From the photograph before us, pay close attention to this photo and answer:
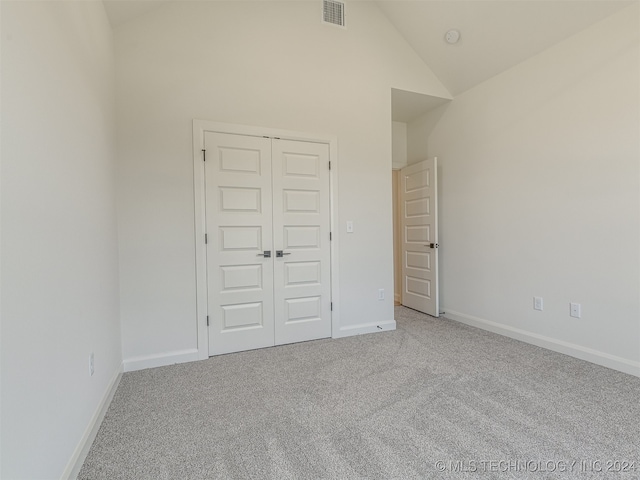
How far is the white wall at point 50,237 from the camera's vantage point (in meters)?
0.96

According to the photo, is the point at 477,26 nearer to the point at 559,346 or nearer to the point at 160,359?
the point at 559,346

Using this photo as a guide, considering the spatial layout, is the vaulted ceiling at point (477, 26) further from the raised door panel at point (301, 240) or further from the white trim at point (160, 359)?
the white trim at point (160, 359)

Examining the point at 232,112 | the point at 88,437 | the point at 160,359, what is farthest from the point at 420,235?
the point at 88,437

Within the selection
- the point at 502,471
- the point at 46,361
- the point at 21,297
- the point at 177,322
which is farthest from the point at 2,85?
the point at 502,471

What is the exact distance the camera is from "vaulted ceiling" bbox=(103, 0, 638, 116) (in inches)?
94.3

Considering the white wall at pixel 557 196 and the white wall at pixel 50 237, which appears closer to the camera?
the white wall at pixel 50 237

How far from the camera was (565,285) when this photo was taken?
105 inches

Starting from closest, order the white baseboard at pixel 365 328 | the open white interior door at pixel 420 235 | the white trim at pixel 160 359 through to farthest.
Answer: the white trim at pixel 160 359, the white baseboard at pixel 365 328, the open white interior door at pixel 420 235

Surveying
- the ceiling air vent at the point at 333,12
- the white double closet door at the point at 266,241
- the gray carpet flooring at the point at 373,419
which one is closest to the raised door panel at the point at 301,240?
the white double closet door at the point at 266,241

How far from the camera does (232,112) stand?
275 cm

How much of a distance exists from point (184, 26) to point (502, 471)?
366 cm

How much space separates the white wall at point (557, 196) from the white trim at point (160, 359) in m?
2.98

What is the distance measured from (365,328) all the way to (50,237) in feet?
9.01

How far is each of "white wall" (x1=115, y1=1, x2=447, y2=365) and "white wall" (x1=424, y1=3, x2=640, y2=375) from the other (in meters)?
0.97
